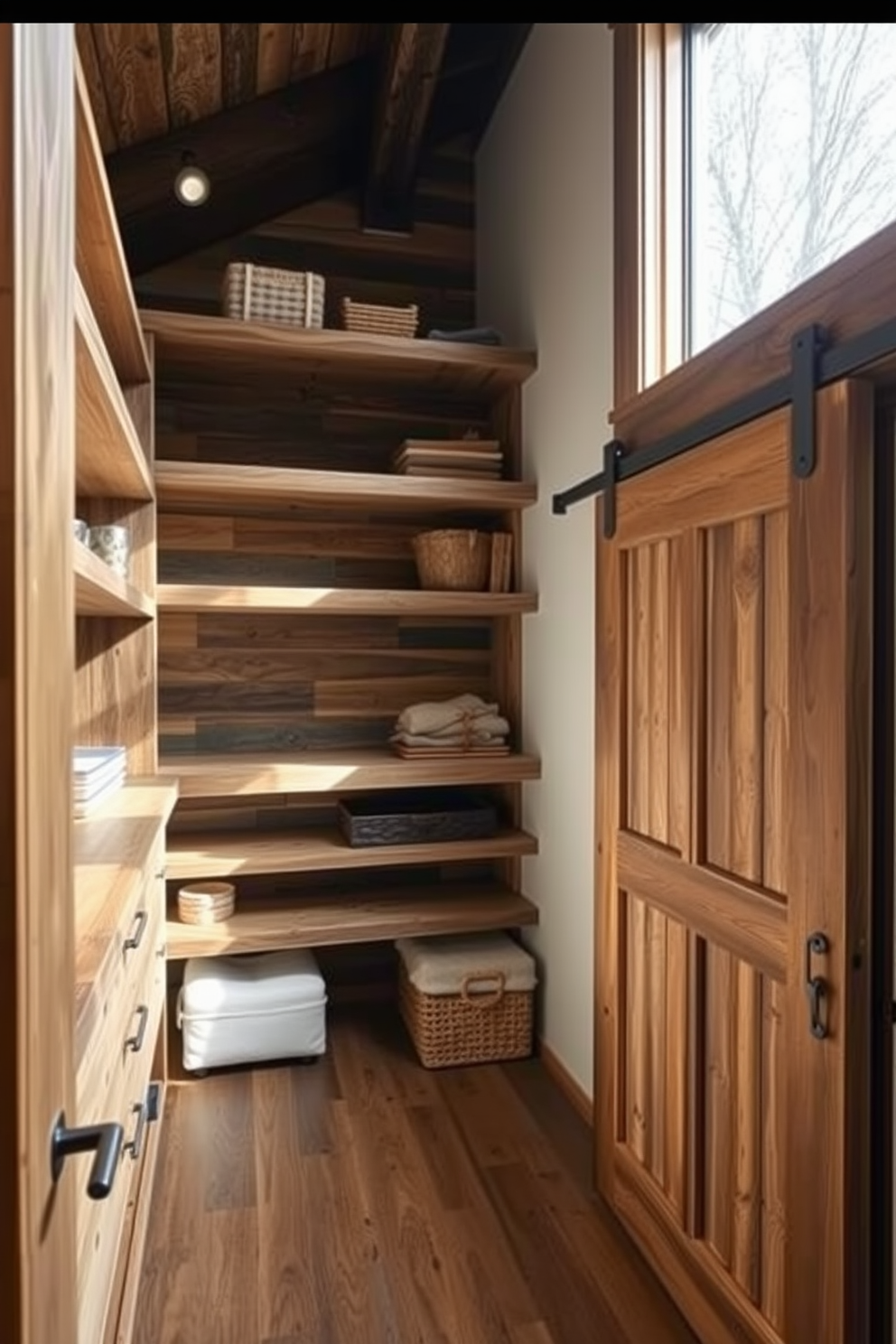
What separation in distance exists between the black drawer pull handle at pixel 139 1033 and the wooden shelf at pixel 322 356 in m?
1.97

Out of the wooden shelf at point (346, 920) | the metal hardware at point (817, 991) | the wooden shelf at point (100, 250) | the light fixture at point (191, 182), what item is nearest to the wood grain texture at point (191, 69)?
the light fixture at point (191, 182)

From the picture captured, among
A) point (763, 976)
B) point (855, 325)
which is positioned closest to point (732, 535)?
point (855, 325)

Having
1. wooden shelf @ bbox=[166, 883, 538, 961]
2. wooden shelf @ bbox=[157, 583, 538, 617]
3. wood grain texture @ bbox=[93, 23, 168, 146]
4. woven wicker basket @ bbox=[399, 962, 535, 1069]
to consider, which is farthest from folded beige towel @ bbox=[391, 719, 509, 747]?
wood grain texture @ bbox=[93, 23, 168, 146]

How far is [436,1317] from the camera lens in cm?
170

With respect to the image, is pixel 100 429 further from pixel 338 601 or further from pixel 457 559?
pixel 457 559

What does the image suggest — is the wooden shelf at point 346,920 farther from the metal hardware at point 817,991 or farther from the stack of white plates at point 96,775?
the metal hardware at point 817,991

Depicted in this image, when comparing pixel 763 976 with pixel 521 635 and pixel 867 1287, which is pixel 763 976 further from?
pixel 521 635

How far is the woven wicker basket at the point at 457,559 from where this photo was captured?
2.94 metres

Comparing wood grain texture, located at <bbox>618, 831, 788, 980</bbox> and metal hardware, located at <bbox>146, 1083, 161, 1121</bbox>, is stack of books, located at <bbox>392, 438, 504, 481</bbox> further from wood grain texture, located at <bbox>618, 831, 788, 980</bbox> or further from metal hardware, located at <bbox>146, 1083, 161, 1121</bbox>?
metal hardware, located at <bbox>146, 1083, 161, 1121</bbox>

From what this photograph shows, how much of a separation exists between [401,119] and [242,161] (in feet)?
1.86

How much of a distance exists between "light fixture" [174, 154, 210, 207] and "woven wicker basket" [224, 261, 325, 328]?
0.93 feet

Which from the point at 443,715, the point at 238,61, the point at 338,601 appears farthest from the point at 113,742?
the point at 238,61

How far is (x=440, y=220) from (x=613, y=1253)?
3591 millimetres

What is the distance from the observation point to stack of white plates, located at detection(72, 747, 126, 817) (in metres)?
1.95
